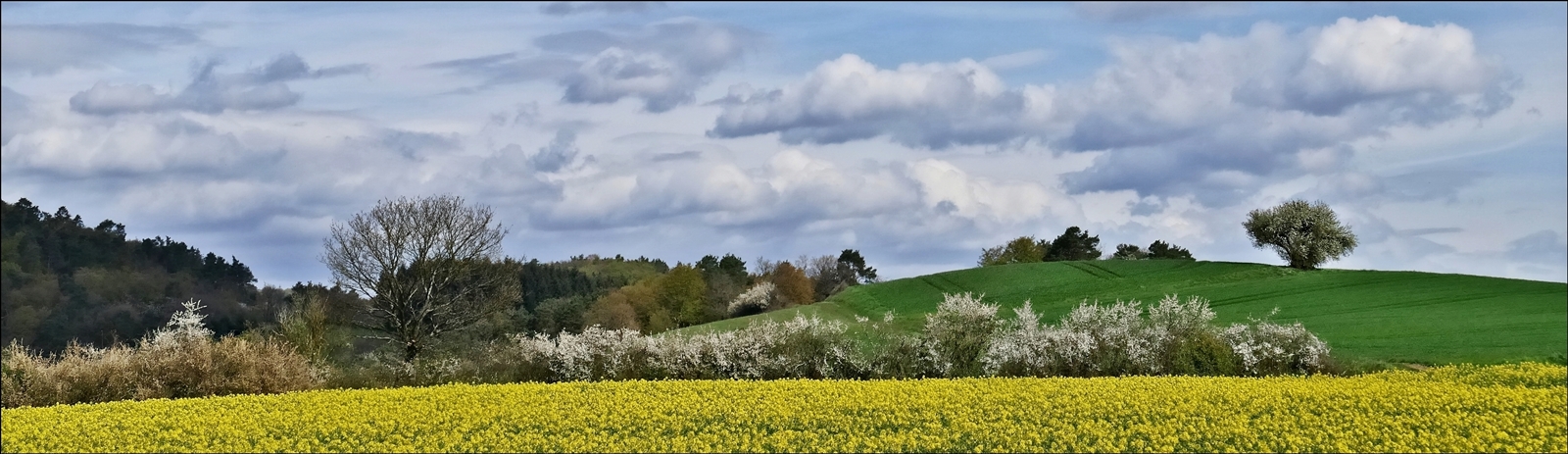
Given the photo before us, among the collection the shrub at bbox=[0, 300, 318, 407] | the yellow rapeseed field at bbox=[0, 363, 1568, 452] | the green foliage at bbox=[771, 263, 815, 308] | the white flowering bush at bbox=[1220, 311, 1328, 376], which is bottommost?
the yellow rapeseed field at bbox=[0, 363, 1568, 452]

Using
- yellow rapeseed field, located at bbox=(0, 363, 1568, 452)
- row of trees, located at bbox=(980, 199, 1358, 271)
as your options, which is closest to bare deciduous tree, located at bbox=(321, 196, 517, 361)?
yellow rapeseed field, located at bbox=(0, 363, 1568, 452)

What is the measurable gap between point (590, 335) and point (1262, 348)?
1932 cm

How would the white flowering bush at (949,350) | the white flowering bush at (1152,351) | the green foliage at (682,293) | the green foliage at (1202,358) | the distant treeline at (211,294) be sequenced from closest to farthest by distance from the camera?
1. the green foliage at (1202,358)
2. the white flowering bush at (1152,351)
3. the white flowering bush at (949,350)
4. the distant treeline at (211,294)
5. the green foliage at (682,293)

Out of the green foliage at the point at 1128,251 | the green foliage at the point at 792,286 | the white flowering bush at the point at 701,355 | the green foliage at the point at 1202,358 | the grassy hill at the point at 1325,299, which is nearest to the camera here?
the green foliage at the point at 1202,358

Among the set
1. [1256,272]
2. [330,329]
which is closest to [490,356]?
[330,329]

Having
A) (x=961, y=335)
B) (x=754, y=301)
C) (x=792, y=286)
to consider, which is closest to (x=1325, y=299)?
(x=961, y=335)

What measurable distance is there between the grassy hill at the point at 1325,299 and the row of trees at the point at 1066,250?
9582 mm

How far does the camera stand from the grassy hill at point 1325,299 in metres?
40.1

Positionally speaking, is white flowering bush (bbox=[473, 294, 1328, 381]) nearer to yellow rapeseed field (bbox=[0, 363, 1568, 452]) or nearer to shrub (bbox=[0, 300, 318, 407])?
yellow rapeseed field (bbox=[0, 363, 1568, 452])

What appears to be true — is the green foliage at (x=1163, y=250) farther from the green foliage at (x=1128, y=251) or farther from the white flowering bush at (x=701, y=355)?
the white flowering bush at (x=701, y=355)

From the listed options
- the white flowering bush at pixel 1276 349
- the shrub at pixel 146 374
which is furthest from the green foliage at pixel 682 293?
the white flowering bush at pixel 1276 349

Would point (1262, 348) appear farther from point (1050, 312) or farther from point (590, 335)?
point (1050, 312)

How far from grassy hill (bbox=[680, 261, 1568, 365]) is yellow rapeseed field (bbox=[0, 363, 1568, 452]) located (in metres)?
15.2

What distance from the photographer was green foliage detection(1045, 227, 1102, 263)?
8450 cm
